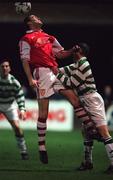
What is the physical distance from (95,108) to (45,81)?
4.07 feet

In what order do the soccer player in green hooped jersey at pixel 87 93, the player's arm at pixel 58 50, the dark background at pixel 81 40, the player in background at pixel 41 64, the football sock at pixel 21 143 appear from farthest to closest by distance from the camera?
the dark background at pixel 81 40, the football sock at pixel 21 143, the player's arm at pixel 58 50, the player in background at pixel 41 64, the soccer player in green hooped jersey at pixel 87 93

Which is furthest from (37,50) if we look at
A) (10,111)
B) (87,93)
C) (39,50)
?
(10,111)

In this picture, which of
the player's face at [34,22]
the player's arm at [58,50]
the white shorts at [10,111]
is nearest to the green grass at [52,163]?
the white shorts at [10,111]

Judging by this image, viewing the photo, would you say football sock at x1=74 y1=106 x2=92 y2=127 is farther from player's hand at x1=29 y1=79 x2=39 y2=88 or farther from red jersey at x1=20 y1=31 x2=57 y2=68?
red jersey at x1=20 y1=31 x2=57 y2=68

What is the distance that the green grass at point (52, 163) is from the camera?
33.2 ft

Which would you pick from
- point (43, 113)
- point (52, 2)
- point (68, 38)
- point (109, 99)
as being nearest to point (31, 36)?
point (43, 113)

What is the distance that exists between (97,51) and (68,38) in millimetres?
1374

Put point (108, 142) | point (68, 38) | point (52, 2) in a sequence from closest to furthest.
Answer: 1. point (108, 142)
2. point (52, 2)
3. point (68, 38)

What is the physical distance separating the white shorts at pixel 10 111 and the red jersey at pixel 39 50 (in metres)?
2.52

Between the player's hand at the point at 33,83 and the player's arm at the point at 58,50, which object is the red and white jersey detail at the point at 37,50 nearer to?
the player's arm at the point at 58,50

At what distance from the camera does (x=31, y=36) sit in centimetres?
1164

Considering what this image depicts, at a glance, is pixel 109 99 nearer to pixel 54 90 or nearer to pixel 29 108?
pixel 29 108

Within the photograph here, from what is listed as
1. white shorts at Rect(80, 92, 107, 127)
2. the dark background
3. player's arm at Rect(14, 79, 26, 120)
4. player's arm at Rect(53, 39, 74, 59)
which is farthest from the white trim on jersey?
the dark background

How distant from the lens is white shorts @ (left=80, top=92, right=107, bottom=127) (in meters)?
10.7
